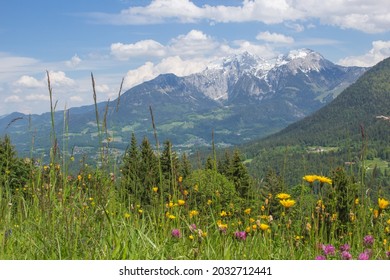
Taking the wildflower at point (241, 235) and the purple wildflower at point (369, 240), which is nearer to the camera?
the purple wildflower at point (369, 240)

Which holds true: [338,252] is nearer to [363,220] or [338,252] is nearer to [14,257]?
[363,220]

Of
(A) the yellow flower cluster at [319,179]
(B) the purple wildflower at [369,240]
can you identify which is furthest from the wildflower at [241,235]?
(B) the purple wildflower at [369,240]

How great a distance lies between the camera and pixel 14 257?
299cm

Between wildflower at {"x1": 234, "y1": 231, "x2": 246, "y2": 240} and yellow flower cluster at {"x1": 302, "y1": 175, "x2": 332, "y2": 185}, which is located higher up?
yellow flower cluster at {"x1": 302, "y1": 175, "x2": 332, "y2": 185}

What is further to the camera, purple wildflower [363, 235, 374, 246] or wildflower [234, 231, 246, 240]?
wildflower [234, 231, 246, 240]

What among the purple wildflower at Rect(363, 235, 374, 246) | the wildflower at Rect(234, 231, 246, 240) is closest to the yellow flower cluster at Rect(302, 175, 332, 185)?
the purple wildflower at Rect(363, 235, 374, 246)

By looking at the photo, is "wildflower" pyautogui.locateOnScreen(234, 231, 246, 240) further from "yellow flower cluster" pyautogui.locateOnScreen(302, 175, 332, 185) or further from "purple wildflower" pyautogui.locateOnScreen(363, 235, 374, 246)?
"purple wildflower" pyautogui.locateOnScreen(363, 235, 374, 246)

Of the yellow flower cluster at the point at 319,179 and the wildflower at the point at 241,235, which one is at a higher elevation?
the yellow flower cluster at the point at 319,179

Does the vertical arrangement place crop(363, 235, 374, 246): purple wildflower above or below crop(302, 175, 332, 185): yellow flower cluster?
below

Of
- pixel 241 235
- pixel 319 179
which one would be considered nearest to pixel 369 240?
pixel 319 179

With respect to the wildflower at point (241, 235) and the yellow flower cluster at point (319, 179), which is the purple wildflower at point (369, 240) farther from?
the wildflower at point (241, 235)

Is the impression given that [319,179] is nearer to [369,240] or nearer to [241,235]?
[369,240]

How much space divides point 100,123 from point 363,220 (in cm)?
213
